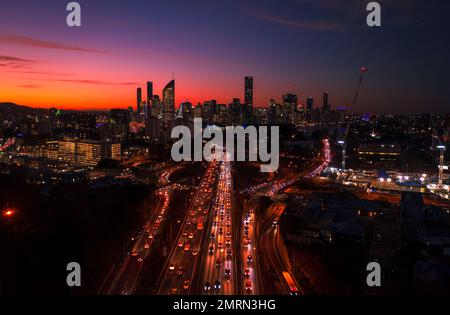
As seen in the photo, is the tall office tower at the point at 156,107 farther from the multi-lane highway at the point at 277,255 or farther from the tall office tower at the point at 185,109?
the multi-lane highway at the point at 277,255

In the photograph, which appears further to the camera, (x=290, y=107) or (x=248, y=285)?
(x=290, y=107)

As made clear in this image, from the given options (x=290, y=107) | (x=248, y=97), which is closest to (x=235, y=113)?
(x=248, y=97)

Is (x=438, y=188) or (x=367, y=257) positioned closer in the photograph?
(x=367, y=257)

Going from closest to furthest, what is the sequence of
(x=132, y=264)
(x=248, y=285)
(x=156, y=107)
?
(x=248, y=285) → (x=132, y=264) → (x=156, y=107)

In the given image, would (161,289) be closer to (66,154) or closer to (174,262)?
(174,262)

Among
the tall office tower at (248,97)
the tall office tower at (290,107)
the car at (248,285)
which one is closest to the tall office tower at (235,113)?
the tall office tower at (248,97)

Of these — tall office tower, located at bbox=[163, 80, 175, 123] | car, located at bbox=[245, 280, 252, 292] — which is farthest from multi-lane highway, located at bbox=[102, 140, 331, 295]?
tall office tower, located at bbox=[163, 80, 175, 123]

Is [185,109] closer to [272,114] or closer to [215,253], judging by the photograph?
[272,114]

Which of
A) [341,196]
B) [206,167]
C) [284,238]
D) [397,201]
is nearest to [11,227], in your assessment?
[284,238]

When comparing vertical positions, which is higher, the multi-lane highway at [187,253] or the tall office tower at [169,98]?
the tall office tower at [169,98]

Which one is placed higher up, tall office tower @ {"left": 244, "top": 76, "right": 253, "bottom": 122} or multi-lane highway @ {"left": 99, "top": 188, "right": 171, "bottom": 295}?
tall office tower @ {"left": 244, "top": 76, "right": 253, "bottom": 122}

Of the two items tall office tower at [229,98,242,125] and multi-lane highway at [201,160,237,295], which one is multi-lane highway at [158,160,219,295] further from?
tall office tower at [229,98,242,125]
